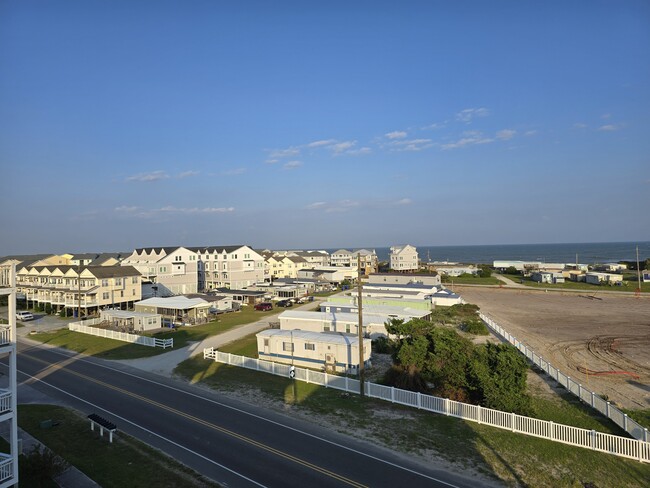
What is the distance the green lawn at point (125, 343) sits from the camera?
34188 millimetres

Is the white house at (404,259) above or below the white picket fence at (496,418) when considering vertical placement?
above

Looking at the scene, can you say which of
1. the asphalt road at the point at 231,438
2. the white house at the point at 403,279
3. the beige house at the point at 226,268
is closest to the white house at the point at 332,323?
the asphalt road at the point at 231,438

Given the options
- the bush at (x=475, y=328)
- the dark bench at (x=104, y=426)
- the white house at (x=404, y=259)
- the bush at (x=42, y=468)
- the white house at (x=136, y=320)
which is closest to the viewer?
the bush at (x=42, y=468)

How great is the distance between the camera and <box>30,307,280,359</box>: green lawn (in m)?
34.2

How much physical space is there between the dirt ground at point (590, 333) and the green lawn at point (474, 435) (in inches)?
205

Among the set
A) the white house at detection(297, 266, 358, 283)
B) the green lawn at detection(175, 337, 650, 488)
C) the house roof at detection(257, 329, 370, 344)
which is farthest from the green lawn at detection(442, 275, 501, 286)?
the green lawn at detection(175, 337, 650, 488)

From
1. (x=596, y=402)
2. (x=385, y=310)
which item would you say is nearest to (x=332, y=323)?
(x=385, y=310)

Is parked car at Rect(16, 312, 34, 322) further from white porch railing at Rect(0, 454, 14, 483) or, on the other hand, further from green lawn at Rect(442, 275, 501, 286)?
green lawn at Rect(442, 275, 501, 286)

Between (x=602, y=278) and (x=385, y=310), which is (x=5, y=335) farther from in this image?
(x=602, y=278)

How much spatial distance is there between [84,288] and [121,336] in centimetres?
2115

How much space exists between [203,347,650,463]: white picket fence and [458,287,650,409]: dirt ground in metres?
7.80

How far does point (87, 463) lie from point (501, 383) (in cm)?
1890

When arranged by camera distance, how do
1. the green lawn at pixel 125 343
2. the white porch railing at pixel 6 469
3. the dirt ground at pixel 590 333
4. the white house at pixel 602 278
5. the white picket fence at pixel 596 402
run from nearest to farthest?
the white porch railing at pixel 6 469 → the white picket fence at pixel 596 402 → the dirt ground at pixel 590 333 → the green lawn at pixel 125 343 → the white house at pixel 602 278

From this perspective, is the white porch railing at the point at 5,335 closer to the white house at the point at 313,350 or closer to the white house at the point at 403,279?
the white house at the point at 313,350
